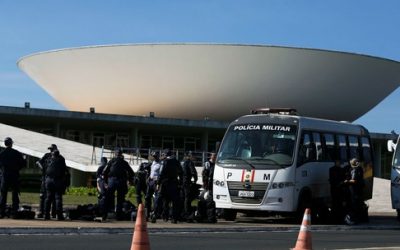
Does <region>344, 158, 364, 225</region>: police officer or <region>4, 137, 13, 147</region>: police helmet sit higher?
<region>4, 137, 13, 147</region>: police helmet

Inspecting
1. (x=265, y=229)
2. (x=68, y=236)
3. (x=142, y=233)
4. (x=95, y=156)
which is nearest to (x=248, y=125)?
(x=265, y=229)

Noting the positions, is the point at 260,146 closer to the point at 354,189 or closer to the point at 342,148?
the point at 354,189

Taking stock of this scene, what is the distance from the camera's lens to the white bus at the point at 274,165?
19297mm

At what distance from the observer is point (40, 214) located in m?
17.2

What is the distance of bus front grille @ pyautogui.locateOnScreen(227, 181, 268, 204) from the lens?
19.2 metres

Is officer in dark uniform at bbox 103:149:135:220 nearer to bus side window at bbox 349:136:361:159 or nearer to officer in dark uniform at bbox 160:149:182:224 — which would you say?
officer in dark uniform at bbox 160:149:182:224

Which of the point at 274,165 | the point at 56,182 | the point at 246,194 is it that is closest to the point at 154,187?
the point at 246,194

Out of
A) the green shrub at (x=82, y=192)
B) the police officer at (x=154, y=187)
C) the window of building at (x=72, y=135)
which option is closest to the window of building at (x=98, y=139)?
the window of building at (x=72, y=135)

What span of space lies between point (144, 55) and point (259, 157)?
37741 mm

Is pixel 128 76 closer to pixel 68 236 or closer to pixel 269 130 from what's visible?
pixel 269 130

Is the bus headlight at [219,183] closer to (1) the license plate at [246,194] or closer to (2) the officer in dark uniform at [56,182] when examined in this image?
(1) the license plate at [246,194]

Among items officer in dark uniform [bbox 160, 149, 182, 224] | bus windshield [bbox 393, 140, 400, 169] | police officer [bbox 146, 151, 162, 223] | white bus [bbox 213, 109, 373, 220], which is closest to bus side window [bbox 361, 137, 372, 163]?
bus windshield [bbox 393, 140, 400, 169]

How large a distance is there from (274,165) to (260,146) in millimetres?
734

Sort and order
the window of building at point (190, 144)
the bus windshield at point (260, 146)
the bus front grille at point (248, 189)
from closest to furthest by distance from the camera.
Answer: the bus front grille at point (248, 189) < the bus windshield at point (260, 146) < the window of building at point (190, 144)
